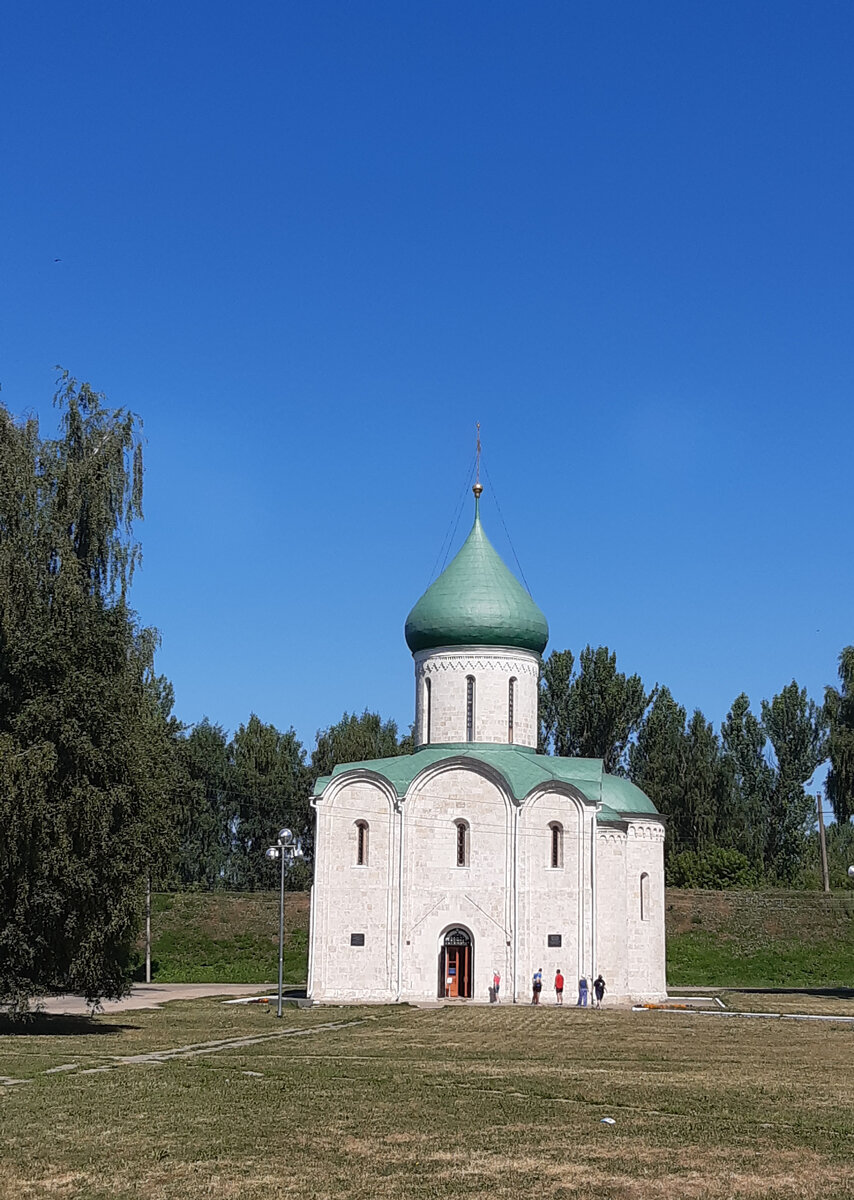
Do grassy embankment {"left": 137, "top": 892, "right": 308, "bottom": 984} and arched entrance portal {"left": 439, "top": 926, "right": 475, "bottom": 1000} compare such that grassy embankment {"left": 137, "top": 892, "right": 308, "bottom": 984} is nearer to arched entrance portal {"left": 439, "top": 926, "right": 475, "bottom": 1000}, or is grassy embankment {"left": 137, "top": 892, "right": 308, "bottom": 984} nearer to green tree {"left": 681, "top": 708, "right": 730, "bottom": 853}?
arched entrance portal {"left": 439, "top": 926, "right": 475, "bottom": 1000}

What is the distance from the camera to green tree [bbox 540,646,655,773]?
55875mm

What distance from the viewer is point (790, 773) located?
5553 cm

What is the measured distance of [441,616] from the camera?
36062 mm

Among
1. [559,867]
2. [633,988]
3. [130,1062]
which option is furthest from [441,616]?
[130,1062]

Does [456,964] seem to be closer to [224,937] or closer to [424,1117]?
[224,937]

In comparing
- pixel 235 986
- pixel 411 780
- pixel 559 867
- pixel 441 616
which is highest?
pixel 441 616

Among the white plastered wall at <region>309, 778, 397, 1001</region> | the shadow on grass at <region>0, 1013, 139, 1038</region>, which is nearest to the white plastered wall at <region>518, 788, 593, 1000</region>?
the white plastered wall at <region>309, 778, 397, 1001</region>

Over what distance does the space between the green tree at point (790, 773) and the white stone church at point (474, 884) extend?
2190 centimetres

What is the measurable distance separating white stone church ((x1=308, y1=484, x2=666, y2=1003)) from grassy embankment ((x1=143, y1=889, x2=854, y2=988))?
331 inches

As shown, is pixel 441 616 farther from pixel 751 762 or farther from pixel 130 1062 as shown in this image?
pixel 751 762

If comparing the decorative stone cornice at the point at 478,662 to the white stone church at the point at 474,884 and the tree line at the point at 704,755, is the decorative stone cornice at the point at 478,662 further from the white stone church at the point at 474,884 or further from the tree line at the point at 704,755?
the tree line at the point at 704,755

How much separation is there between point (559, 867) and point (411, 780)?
4125 millimetres

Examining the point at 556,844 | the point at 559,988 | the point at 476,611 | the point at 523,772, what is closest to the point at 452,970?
the point at 559,988

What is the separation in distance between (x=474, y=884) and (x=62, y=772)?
1357 centimetres
